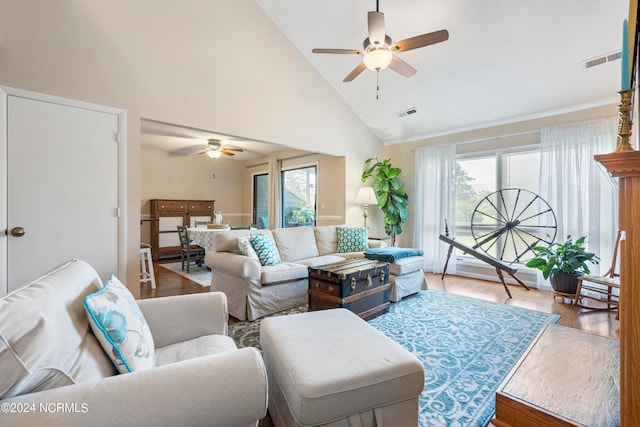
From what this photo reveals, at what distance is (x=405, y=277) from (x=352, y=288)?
117 cm

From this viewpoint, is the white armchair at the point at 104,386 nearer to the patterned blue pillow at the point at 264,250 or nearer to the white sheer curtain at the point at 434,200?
the patterned blue pillow at the point at 264,250

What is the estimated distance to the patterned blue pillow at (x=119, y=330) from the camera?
1036mm

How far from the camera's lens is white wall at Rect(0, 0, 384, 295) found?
99.3 inches

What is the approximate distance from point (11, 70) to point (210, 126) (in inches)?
66.8

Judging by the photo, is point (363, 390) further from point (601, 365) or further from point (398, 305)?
point (398, 305)

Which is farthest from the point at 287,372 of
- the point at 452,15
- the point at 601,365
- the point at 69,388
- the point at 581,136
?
the point at 581,136

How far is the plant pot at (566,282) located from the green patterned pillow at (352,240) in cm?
240

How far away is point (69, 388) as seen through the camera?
2.59 feet

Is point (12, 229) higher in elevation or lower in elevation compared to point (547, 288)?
higher

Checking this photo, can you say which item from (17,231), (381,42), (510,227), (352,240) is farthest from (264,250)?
(510,227)

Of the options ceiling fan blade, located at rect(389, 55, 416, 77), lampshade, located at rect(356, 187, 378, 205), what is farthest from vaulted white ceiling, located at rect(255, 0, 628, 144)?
lampshade, located at rect(356, 187, 378, 205)

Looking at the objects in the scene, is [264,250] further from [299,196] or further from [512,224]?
[512,224]

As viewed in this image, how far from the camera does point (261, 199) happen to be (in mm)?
7832

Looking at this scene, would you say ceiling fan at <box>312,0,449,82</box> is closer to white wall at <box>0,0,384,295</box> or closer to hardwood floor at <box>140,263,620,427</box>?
white wall at <box>0,0,384,295</box>
